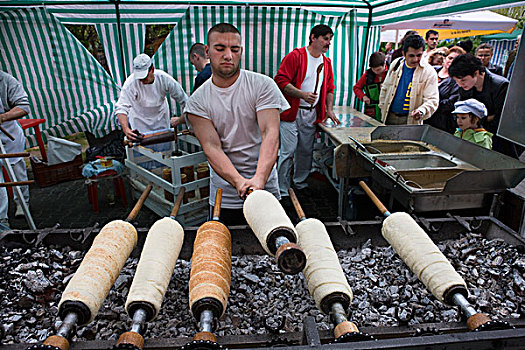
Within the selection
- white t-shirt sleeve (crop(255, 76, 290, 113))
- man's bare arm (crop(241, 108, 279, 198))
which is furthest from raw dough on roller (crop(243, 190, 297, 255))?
white t-shirt sleeve (crop(255, 76, 290, 113))

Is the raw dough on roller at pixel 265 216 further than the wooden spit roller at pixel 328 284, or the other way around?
the raw dough on roller at pixel 265 216

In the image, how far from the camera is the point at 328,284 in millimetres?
1658

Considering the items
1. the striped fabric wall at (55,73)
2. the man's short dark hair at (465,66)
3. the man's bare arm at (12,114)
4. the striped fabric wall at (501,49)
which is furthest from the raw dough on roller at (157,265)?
the striped fabric wall at (501,49)

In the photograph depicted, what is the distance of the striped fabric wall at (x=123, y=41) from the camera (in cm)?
639

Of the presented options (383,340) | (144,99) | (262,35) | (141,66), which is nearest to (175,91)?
(144,99)

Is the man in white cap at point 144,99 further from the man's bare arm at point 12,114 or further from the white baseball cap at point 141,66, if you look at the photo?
the man's bare arm at point 12,114

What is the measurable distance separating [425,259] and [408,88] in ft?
12.6

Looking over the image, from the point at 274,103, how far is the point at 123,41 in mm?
4851

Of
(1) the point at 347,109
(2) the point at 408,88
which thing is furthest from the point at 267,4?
(2) the point at 408,88

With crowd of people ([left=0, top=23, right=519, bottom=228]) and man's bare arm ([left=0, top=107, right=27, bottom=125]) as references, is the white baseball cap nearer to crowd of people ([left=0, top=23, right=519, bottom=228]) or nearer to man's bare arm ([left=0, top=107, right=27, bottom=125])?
crowd of people ([left=0, top=23, right=519, bottom=228])

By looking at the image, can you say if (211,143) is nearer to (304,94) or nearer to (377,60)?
(304,94)

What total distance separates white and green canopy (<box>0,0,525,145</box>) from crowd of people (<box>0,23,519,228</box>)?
1.01m

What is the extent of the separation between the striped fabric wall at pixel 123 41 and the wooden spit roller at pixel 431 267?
6.00m

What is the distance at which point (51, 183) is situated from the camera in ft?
20.9
